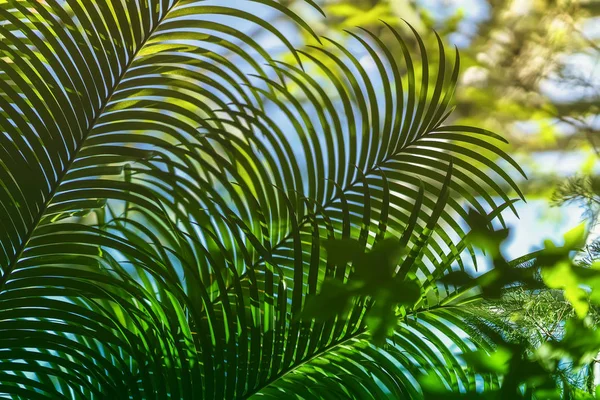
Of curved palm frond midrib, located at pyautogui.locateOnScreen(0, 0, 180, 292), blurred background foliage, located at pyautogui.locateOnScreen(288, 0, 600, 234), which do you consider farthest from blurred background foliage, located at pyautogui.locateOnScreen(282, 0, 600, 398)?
curved palm frond midrib, located at pyautogui.locateOnScreen(0, 0, 180, 292)

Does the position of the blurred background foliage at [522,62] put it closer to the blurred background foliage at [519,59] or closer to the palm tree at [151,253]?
the blurred background foliage at [519,59]

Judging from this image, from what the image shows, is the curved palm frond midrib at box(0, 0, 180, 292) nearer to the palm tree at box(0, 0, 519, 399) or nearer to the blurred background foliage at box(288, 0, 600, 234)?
the palm tree at box(0, 0, 519, 399)

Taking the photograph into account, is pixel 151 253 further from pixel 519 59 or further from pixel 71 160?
pixel 519 59

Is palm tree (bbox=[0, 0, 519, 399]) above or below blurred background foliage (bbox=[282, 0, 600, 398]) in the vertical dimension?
below

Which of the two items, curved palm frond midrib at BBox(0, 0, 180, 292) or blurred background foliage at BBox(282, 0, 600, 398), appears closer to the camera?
curved palm frond midrib at BBox(0, 0, 180, 292)

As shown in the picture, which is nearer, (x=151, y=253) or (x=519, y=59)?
(x=151, y=253)

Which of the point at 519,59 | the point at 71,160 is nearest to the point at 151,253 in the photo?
the point at 71,160

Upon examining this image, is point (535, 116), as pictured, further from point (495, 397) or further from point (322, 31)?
point (495, 397)

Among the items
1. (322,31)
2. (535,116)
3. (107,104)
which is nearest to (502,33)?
(535,116)

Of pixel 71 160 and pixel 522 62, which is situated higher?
pixel 522 62

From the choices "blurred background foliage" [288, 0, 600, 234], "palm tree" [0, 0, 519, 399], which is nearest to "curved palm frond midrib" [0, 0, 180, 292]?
"palm tree" [0, 0, 519, 399]

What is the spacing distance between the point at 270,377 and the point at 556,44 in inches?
82.7

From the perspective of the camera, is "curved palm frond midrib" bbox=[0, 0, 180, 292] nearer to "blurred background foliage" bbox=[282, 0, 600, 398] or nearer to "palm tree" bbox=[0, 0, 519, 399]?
"palm tree" bbox=[0, 0, 519, 399]

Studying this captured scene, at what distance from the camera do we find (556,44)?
229 centimetres
